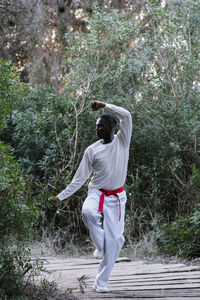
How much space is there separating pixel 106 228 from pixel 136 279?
38.1 inches

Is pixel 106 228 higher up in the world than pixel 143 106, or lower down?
lower down

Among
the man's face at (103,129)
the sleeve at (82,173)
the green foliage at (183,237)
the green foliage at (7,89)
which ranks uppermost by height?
the green foliage at (7,89)

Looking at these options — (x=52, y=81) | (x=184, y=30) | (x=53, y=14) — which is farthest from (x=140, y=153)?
(x=53, y=14)

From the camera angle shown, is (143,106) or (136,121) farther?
(136,121)

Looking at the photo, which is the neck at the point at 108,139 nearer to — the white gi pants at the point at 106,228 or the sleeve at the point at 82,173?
the sleeve at the point at 82,173

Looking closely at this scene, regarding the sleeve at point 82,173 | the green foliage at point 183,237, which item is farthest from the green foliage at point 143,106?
the sleeve at point 82,173

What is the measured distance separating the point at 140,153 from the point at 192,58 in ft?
6.84

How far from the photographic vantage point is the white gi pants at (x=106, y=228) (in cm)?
548

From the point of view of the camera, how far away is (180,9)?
10023 millimetres

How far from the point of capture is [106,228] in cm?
562

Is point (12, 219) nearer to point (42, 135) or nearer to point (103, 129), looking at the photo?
point (103, 129)

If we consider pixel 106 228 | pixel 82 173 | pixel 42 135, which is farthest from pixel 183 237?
pixel 42 135

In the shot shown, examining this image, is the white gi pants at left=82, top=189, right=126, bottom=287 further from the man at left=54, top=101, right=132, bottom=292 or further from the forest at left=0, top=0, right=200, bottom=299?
the forest at left=0, top=0, right=200, bottom=299

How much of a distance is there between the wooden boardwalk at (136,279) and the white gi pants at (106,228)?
250mm
